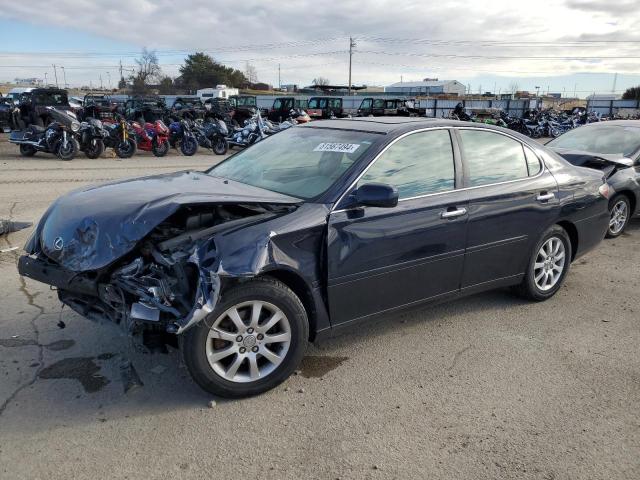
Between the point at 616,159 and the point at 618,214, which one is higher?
the point at 616,159

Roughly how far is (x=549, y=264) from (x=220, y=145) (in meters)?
14.1

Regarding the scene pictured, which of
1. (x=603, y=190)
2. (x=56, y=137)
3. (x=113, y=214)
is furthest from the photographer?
(x=56, y=137)

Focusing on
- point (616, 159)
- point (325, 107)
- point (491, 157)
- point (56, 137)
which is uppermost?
point (491, 157)

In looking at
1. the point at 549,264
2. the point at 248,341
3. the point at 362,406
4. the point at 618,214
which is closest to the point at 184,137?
the point at 618,214

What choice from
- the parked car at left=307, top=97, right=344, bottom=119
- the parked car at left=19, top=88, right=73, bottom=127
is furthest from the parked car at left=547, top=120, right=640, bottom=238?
the parked car at left=307, top=97, right=344, bottom=119

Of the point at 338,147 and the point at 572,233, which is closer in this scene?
the point at 338,147

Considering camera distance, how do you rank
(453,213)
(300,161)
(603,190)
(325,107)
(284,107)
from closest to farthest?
(453,213) → (300,161) → (603,190) → (284,107) → (325,107)

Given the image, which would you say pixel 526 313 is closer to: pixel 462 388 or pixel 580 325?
pixel 580 325

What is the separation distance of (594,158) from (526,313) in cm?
388

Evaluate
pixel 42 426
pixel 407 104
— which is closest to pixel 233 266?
pixel 42 426

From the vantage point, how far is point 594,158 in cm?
752

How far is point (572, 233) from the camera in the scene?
511 centimetres

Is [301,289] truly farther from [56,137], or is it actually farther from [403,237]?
[56,137]

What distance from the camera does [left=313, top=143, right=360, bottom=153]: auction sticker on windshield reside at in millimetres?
3908
